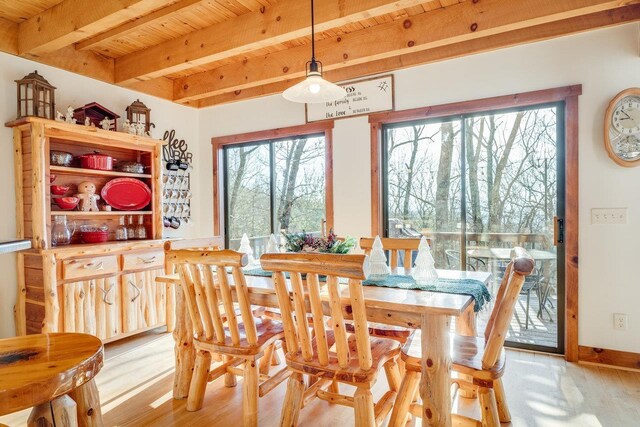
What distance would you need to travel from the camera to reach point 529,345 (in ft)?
10.3

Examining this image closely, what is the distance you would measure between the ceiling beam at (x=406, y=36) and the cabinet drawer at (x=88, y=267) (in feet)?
6.55

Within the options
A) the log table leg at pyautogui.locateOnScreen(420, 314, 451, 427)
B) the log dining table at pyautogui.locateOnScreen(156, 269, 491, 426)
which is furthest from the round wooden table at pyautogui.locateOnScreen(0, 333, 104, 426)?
the log table leg at pyautogui.locateOnScreen(420, 314, 451, 427)

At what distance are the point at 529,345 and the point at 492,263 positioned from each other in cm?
71

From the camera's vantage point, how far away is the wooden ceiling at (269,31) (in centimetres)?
260

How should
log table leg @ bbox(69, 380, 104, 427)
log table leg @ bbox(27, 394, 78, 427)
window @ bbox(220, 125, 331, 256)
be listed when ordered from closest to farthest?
log table leg @ bbox(27, 394, 78, 427) < log table leg @ bbox(69, 380, 104, 427) < window @ bbox(220, 125, 331, 256)

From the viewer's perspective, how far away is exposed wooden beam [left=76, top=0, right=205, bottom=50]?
8.63 feet

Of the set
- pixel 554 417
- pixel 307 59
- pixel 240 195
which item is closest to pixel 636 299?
pixel 554 417

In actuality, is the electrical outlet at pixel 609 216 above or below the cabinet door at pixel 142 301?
above

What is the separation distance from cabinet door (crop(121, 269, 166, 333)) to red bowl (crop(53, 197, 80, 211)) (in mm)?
758

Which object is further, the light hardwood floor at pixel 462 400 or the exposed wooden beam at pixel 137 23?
the exposed wooden beam at pixel 137 23

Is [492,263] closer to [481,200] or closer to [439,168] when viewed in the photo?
[481,200]

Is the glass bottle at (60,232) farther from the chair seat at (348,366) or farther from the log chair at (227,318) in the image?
the chair seat at (348,366)

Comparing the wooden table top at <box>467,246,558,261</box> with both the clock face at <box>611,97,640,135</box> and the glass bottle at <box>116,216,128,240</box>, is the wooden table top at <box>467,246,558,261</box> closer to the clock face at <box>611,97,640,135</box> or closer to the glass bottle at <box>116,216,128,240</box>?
the clock face at <box>611,97,640,135</box>

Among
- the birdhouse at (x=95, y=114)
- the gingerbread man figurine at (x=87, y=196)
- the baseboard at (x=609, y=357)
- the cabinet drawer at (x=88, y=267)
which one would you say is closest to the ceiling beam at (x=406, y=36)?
the birdhouse at (x=95, y=114)
